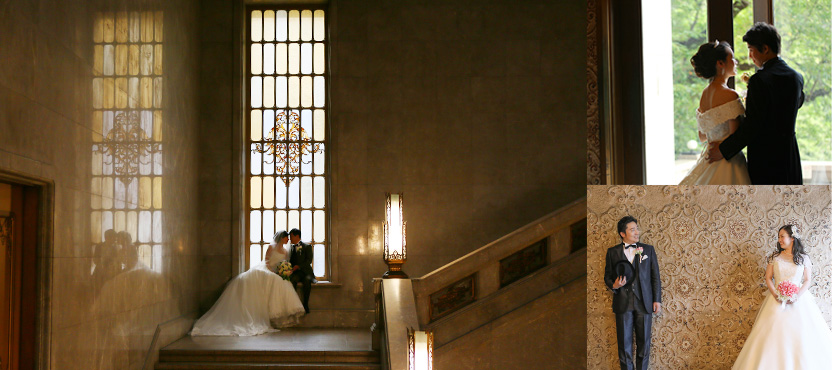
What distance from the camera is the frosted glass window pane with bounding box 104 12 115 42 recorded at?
8375mm

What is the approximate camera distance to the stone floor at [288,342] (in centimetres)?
959

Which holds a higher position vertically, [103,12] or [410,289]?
[103,12]

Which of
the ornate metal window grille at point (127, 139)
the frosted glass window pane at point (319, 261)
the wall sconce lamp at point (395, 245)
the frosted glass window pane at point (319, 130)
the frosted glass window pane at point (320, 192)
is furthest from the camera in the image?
the frosted glass window pane at point (319, 130)

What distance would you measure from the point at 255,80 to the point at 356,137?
207 cm

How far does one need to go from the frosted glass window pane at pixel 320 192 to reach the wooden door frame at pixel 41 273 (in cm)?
625

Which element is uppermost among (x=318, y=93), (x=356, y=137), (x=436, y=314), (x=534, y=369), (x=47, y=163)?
(x=318, y=93)

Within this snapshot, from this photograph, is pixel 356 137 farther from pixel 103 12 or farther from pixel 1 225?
pixel 1 225

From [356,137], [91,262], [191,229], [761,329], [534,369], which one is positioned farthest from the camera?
[356,137]

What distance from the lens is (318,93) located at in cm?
1310

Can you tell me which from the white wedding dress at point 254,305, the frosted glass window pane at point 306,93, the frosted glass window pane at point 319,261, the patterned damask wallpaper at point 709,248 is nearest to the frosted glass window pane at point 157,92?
the white wedding dress at point 254,305

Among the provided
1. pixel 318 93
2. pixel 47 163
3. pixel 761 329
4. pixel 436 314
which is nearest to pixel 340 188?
pixel 318 93

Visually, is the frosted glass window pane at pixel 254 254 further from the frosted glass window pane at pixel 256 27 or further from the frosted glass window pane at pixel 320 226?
the frosted glass window pane at pixel 256 27

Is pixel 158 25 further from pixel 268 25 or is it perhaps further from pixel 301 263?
pixel 301 263

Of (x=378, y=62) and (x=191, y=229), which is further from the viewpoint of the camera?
(x=378, y=62)
